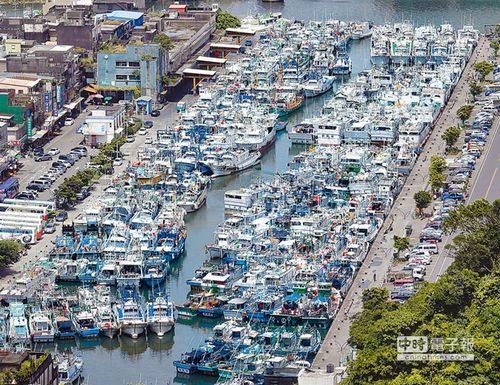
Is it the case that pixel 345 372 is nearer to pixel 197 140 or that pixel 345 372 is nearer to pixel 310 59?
pixel 197 140

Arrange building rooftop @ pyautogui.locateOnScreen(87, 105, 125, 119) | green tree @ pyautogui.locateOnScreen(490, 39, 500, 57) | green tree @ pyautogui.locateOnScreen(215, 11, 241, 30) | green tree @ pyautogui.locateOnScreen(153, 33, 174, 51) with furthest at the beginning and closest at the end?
green tree @ pyautogui.locateOnScreen(215, 11, 241, 30)
green tree @ pyautogui.locateOnScreen(490, 39, 500, 57)
green tree @ pyautogui.locateOnScreen(153, 33, 174, 51)
building rooftop @ pyautogui.locateOnScreen(87, 105, 125, 119)

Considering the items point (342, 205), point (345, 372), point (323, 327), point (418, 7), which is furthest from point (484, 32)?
point (345, 372)

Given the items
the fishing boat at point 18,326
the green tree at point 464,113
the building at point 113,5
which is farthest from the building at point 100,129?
the fishing boat at point 18,326

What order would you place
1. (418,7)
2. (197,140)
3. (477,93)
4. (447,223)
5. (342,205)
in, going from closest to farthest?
(447,223), (342,205), (197,140), (477,93), (418,7)

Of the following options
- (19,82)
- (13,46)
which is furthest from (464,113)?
(13,46)

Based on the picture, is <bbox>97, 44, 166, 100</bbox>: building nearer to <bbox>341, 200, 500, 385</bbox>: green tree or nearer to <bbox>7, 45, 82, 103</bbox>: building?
<bbox>7, 45, 82, 103</bbox>: building

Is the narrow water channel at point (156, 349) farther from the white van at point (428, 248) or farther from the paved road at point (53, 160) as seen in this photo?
the white van at point (428, 248)

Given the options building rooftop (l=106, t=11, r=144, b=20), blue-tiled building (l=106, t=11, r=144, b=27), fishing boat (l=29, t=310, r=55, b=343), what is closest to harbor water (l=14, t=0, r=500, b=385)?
fishing boat (l=29, t=310, r=55, b=343)
